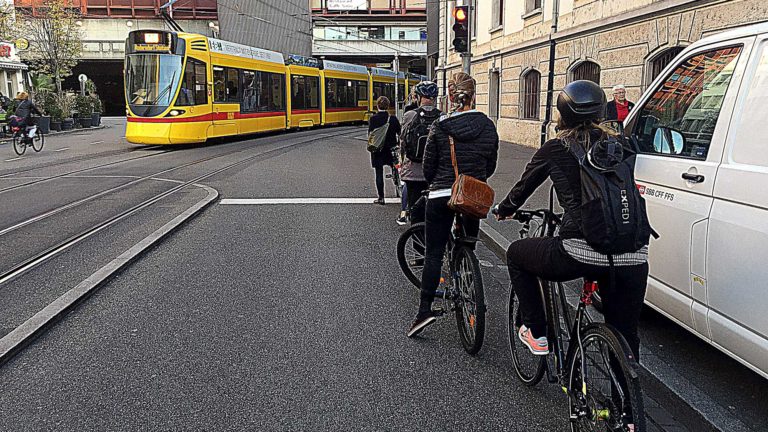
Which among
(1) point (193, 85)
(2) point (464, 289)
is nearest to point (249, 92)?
(1) point (193, 85)

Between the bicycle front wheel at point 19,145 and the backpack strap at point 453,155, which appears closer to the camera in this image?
the backpack strap at point 453,155

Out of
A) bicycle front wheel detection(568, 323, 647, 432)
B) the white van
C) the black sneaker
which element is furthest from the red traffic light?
bicycle front wheel detection(568, 323, 647, 432)

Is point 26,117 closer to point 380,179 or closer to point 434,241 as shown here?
point 380,179

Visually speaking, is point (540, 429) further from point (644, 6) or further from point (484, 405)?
point (644, 6)

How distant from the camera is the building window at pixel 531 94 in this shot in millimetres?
20828

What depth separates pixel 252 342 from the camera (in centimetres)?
469

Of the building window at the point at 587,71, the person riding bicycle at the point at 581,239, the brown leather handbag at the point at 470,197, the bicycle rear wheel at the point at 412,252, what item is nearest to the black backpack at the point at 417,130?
the bicycle rear wheel at the point at 412,252

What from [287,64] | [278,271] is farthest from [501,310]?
[287,64]

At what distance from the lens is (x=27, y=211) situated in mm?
9758

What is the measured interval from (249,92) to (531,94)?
942 centimetres

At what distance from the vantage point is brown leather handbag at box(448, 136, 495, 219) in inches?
168

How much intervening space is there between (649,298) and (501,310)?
1297mm

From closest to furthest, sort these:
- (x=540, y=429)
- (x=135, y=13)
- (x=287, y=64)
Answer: (x=540, y=429) < (x=287, y=64) < (x=135, y=13)

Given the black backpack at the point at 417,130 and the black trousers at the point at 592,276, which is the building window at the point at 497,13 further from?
the black trousers at the point at 592,276
